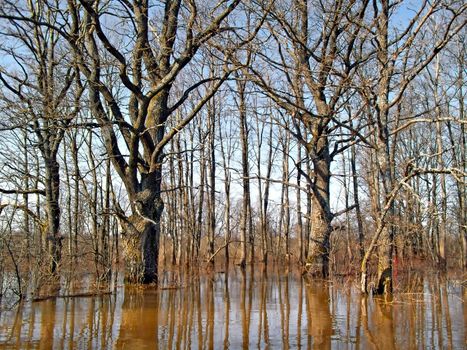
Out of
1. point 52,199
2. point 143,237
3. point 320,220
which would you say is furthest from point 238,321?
point 52,199

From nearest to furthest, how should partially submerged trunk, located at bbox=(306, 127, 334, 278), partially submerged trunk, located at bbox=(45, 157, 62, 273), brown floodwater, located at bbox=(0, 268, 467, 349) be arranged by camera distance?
brown floodwater, located at bbox=(0, 268, 467, 349)
partially submerged trunk, located at bbox=(45, 157, 62, 273)
partially submerged trunk, located at bbox=(306, 127, 334, 278)

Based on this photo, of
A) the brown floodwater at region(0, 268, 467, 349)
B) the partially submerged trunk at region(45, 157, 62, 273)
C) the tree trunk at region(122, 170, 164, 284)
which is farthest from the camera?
the partially submerged trunk at region(45, 157, 62, 273)

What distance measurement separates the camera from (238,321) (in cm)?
838

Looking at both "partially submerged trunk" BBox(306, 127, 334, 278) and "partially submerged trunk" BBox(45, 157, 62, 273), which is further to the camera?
"partially submerged trunk" BBox(306, 127, 334, 278)

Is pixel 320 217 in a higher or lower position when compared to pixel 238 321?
→ higher

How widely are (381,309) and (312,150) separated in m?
7.86

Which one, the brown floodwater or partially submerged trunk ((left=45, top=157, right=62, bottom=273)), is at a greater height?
partially submerged trunk ((left=45, top=157, right=62, bottom=273))

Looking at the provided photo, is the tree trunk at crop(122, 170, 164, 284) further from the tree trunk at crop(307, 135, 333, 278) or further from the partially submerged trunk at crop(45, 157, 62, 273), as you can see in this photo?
the tree trunk at crop(307, 135, 333, 278)

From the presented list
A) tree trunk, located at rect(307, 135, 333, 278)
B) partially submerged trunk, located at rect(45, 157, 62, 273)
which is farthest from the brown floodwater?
partially submerged trunk, located at rect(45, 157, 62, 273)

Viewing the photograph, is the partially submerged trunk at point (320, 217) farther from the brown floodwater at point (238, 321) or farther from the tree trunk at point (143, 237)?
the tree trunk at point (143, 237)

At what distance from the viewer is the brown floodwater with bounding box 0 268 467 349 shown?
6.63 metres

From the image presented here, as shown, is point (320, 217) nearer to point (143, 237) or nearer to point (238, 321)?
point (143, 237)

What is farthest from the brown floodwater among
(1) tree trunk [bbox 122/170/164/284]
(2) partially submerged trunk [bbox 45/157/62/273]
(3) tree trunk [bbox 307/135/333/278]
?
(2) partially submerged trunk [bbox 45/157/62/273]

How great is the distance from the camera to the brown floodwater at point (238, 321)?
6.63m
